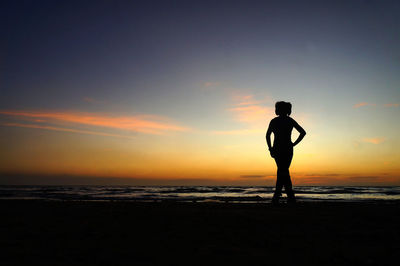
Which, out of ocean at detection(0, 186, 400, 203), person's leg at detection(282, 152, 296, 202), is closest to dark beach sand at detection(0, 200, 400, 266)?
person's leg at detection(282, 152, 296, 202)

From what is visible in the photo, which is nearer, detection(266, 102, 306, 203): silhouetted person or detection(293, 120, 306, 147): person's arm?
detection(266, 102, 306, 203): silhouetted person

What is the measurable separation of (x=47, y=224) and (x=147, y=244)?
244cm

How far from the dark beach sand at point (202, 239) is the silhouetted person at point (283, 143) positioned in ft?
7.82

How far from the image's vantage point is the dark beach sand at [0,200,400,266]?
3.17m

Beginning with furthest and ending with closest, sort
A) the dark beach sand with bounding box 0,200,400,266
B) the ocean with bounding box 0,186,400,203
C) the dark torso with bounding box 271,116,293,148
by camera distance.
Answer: the ocean with bounding box 0,186,400,203, the dark torso with bounding box 271,116,293,148, the dark beach sand with bounding box 0,200,400,266

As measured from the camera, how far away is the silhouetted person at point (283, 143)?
8508 millimetres

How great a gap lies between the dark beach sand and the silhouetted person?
2384mm

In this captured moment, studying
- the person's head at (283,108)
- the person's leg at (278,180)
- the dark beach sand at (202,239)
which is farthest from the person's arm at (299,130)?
the dark beach sand at (202,239)

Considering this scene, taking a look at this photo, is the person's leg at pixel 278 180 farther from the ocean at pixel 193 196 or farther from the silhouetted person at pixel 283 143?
the ocean at pixel 193 196

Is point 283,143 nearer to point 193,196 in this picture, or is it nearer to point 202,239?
point 202,239

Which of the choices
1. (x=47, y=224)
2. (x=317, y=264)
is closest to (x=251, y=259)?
(x=317, y=264)

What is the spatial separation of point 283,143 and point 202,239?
5.35 metres

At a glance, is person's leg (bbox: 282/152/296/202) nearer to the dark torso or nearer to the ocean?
the dark torso

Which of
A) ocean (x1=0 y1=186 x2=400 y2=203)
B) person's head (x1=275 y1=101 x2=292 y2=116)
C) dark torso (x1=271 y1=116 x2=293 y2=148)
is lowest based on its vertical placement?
ocean (x1=0 y1=186 x2=400 y2=203)
